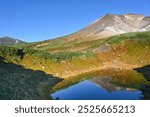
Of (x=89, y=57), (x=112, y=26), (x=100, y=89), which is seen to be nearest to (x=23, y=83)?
(x=100, y=89)

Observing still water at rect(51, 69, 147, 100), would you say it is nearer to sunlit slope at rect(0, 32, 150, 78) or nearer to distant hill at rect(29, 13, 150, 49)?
sunlit slope at rect(0, 32, 150, 78)

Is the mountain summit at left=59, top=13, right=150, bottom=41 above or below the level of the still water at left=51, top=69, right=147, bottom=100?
above

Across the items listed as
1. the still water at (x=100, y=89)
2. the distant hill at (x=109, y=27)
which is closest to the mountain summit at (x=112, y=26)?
the distant hill at (x=109, y=27)

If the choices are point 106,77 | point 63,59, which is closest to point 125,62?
point 63,59

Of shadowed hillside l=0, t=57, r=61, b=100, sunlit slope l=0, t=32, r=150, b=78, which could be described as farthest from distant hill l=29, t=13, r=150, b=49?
shadowed hillside l=0, t=57, r=61, b=100

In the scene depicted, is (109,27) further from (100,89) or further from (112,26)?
(100,89)

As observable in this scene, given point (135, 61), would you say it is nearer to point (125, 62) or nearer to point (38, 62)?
point (125, 62)
